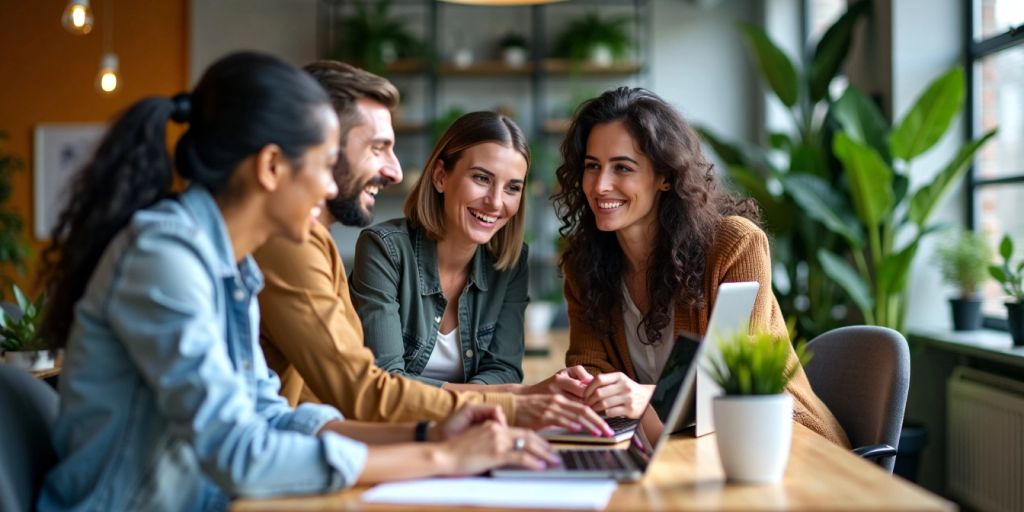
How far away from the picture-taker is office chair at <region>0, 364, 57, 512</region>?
4.68 feet

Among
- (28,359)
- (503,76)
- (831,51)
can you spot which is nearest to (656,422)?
(28,359)

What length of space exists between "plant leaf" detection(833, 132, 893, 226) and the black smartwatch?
2651 mm

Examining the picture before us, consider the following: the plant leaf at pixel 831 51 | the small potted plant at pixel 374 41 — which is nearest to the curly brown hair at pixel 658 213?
the plant leaf at pixel 831 51

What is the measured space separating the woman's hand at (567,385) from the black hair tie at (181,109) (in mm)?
887

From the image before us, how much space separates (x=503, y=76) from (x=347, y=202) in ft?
16.5

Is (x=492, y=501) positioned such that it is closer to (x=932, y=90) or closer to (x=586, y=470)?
(x=586, y=470)

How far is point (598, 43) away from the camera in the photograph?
6.70 metres

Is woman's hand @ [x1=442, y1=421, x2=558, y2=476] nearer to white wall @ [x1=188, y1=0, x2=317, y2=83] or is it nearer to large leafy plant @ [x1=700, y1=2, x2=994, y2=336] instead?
large leafy plant @ [x1=700, y1=2, x2=994, y2=336]

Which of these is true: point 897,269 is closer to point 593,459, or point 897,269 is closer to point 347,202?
point 347,202

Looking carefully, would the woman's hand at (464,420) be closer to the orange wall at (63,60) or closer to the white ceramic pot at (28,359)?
the white ceramic pot at (28,359)

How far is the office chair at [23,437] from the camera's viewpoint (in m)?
1.43

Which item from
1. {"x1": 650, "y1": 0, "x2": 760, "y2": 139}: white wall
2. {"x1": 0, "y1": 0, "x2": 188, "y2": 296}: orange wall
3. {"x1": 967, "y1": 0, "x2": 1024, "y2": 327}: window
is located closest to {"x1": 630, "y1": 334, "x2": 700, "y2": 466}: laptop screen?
{"x1": 967, "y1": 0, "x2": 1024, "y2": 327}: window

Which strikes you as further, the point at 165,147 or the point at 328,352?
the point at 328,352

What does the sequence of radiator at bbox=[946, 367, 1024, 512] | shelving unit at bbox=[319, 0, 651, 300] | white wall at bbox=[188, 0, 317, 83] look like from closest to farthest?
radiator at bbox=[946, 367, 1024, 512]
shelving unit at bbox=[319, 0, 651, 300]
white wall at bbox=[188, 0, 317, 83]
